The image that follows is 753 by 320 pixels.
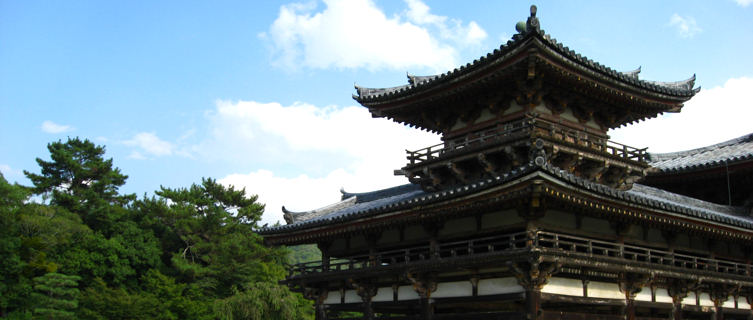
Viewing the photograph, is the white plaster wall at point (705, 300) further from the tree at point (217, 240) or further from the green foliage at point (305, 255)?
the green foliage at point (305, 255)

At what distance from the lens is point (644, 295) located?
61.2ft

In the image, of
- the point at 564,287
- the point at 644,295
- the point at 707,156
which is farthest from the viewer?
the point at 707,156

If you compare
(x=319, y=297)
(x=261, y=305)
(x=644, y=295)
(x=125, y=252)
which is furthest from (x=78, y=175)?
(x=644, y=295)

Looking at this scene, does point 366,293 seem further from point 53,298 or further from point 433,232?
point 53,298

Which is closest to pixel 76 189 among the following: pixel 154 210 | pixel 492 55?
pixel 154 210

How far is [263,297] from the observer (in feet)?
150

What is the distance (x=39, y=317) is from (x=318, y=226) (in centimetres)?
3420

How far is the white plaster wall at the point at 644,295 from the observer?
18391 mm

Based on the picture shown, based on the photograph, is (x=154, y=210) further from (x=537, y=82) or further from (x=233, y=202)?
(x=537, y=82)

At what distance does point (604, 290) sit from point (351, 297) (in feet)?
28.0

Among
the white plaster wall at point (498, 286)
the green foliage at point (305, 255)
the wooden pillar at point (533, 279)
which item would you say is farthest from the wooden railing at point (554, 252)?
the green foliage at point (305, 255)

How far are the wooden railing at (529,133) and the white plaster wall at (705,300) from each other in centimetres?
499

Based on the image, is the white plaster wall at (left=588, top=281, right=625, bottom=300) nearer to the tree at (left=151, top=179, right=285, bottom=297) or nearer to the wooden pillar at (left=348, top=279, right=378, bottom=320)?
the wooden pillar at (left=348, top=279, right=378, bottom=320)

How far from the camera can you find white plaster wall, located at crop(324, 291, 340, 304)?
22.2 meters
